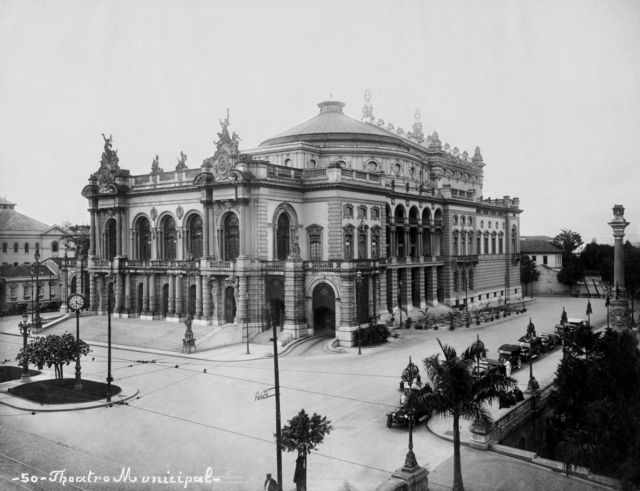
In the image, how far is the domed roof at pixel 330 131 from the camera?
6268 centimetres

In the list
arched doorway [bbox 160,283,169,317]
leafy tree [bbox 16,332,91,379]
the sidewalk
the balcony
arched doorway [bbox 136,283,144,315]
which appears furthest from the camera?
the balcony

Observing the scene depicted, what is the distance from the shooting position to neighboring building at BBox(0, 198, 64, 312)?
60281mm

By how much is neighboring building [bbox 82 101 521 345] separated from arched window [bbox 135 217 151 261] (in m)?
0.14

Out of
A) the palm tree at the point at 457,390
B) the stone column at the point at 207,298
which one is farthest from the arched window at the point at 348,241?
the palm tree at the point at 457,390

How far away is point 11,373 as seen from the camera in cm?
3469

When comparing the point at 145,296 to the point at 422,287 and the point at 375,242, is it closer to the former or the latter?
the point at 375,242

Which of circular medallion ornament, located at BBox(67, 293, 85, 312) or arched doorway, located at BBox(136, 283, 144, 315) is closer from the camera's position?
circular medallion ornament, located at BBox(67, 293, 85, 312)

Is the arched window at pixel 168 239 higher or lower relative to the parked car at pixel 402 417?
higher

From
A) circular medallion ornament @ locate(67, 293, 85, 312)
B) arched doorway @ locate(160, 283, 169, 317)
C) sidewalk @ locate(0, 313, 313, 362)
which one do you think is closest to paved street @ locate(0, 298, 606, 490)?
sidewalk @ locate(0, 313, 313, 362)

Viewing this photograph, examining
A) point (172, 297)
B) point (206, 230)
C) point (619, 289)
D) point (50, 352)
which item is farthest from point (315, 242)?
point (50, 352)

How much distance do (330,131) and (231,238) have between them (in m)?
21.5

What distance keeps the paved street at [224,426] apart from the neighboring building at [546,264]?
55389mm

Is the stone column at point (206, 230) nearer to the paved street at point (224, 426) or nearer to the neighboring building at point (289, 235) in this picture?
the neighboring building at point (289, 235)

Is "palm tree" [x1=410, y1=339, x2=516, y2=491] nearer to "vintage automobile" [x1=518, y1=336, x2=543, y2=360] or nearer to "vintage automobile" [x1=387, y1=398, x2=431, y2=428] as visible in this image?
"vintage automobile" [x1=387, y1=398, x2=431, y2=428]
